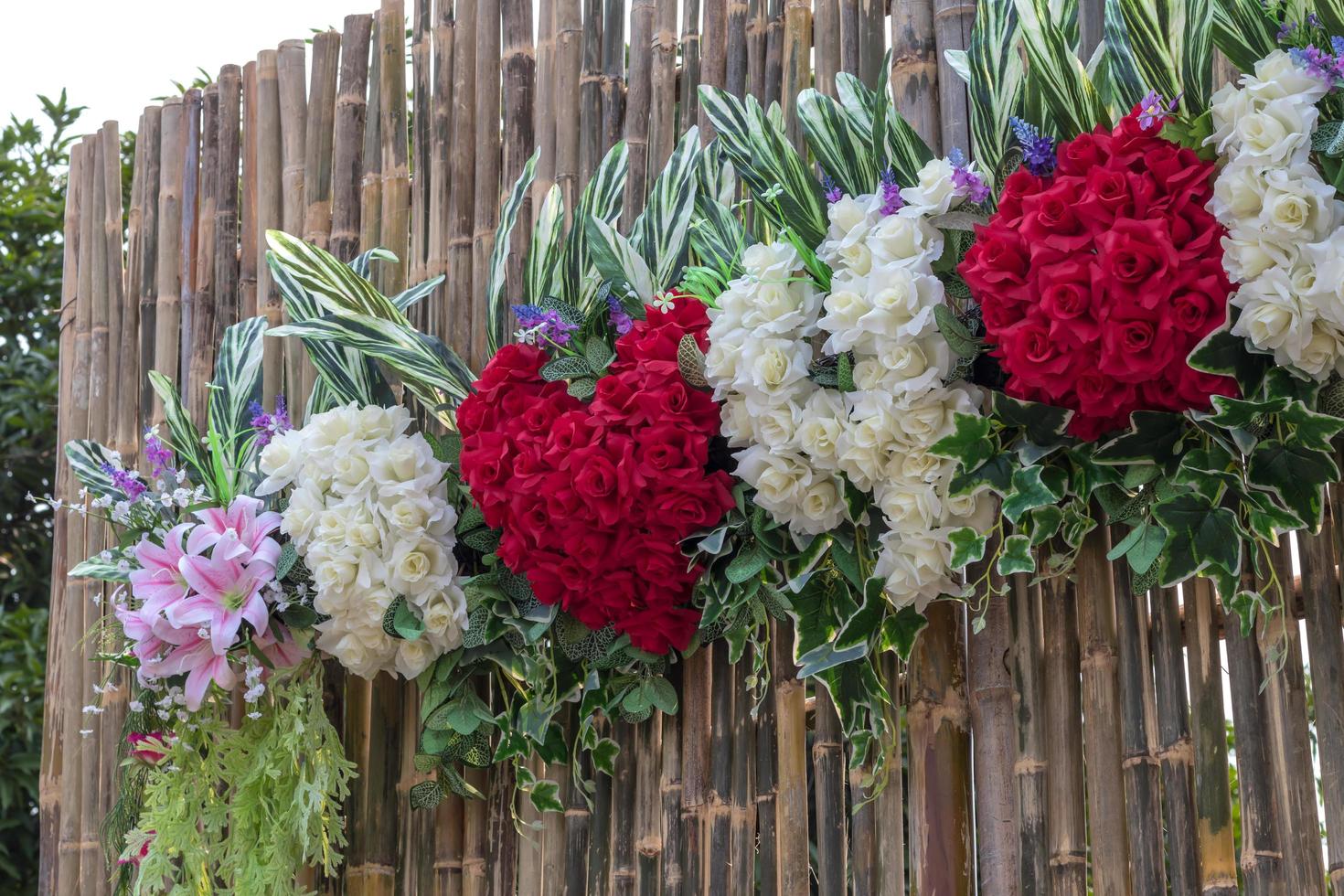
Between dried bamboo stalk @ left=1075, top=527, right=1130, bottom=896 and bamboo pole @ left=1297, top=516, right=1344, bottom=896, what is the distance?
157mm

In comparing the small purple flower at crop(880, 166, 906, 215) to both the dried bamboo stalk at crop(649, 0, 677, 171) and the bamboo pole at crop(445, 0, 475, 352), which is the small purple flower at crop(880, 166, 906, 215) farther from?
the bamboo pole at crop(445, 0, 475, 352)

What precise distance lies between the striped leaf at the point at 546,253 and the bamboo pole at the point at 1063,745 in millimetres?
573

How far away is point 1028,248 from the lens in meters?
1.19

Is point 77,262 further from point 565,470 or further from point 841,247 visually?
point 841,247

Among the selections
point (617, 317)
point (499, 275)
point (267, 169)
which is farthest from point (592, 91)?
point (267, 169)

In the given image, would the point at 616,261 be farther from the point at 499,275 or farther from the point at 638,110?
the point at 638,110

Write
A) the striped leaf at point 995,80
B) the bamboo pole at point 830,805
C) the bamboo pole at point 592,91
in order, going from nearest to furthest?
the striped leaf at point 995,80 → the bamboo pole at point 830,805 → the bamboo pole at point 592,91

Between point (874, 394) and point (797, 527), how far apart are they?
149 millimetres

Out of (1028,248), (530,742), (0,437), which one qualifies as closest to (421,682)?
(530,742)

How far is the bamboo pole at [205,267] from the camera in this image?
80.8 inches

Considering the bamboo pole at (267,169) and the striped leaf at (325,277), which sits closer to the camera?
the striped leaf at (325,277)

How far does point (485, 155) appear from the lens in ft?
6.12

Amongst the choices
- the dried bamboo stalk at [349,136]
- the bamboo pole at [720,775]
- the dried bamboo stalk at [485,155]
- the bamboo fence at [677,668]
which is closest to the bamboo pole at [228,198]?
the bamboo fence at [677,668]

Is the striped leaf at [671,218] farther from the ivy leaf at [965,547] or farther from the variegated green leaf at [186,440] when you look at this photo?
the variegated green leaf at [186,440]
